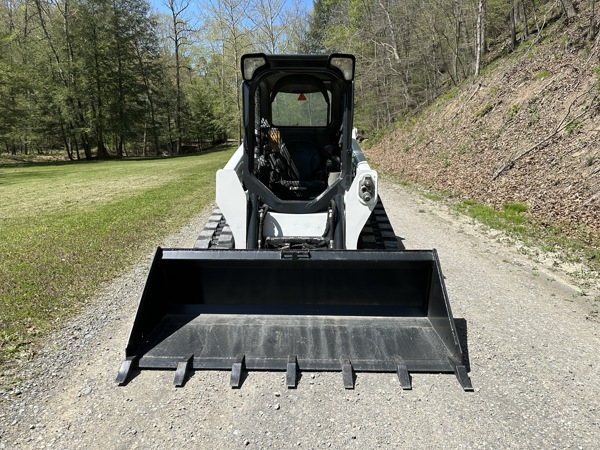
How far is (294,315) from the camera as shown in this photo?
340 centimetres

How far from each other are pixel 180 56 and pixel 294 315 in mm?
46057

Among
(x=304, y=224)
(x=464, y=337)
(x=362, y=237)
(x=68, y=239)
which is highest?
(x=304, y=224)

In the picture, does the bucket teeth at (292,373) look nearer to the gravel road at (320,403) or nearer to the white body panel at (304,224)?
the gravel road at (320,403)

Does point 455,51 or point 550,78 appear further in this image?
point 455,51

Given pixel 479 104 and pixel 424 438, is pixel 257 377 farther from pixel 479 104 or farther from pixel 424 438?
pixel 479 104

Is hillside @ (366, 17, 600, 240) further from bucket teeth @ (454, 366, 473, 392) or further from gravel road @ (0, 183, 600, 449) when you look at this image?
bucket teeth @ (454, 366, 473, 392)

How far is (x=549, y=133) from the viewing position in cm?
955

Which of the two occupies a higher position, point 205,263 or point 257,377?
point 205,263

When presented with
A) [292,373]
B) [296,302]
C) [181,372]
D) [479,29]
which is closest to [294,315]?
[296,302]

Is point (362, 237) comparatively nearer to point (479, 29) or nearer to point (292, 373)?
point (292, 373)

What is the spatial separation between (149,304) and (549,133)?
10.0 meters

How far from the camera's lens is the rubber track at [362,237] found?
191 inches

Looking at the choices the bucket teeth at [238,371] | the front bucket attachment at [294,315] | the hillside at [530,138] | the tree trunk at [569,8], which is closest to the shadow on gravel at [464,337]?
the front bucket attachment at [294,315]

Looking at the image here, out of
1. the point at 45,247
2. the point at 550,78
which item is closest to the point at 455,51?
the point at 550,78
